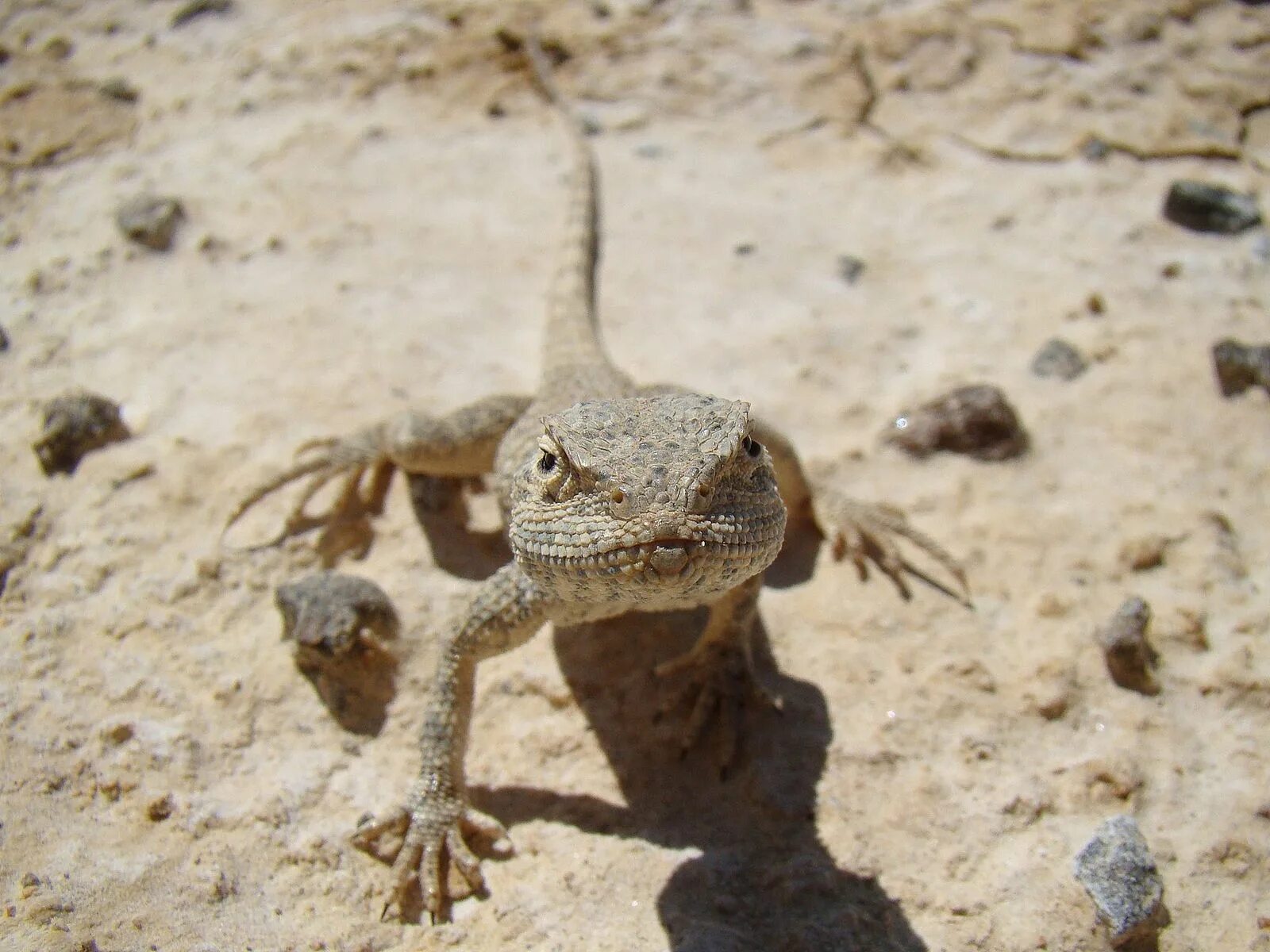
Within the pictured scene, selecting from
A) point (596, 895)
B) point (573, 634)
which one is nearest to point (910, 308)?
point (573, 634)

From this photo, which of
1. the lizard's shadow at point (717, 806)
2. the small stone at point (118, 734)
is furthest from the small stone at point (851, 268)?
the small stone at point (118, 734)

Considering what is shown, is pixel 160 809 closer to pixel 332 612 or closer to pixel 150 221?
pixel 332 612

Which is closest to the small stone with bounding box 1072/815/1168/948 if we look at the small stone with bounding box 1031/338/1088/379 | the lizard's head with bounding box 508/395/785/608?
the lizard's head with bounding box 508/395/785/608

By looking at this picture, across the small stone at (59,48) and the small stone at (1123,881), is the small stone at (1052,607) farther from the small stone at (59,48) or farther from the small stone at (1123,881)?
the small stone at (59,48)

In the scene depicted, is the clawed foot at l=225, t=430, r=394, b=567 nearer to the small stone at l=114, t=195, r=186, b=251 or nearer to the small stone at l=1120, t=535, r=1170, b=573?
the small stone at l=114, t=195, r=186, b=251

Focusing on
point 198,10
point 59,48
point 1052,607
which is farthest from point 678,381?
point 59,48
